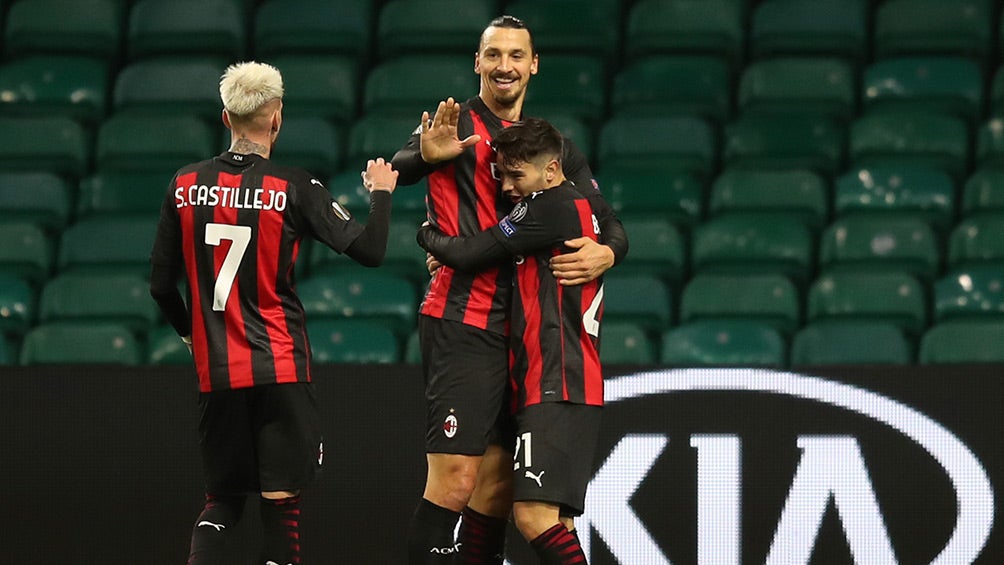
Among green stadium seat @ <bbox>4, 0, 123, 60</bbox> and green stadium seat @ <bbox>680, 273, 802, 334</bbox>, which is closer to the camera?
green stadium seat @ <bbox>680, 273, 802, 334</bbox>

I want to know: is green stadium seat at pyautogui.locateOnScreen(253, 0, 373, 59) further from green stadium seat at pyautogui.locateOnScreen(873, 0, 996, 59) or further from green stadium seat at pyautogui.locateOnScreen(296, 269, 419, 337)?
green stadium seat at pyautogui.locateOnScreen(873, 0, 996, 59)

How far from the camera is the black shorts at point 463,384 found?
15.1 ft

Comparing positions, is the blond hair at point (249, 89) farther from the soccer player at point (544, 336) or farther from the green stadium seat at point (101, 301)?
the green stadium seat at point (101, 301)

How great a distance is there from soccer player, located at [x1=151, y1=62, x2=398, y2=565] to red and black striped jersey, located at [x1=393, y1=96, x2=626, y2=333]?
138 mm

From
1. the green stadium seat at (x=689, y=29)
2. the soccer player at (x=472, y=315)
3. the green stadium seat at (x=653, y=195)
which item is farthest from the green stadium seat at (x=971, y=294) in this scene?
the soccer player at (x=472, y=315)

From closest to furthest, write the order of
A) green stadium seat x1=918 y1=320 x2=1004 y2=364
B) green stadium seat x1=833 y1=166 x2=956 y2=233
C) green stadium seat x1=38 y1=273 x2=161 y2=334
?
green stadium seat x1=918 y1=320 x2=1004 y2=364 < green stadium seat x1=38 y1=273 x2=161 y2=334 < green stadium seat x1=833 y1=166 x2=956 y2=233

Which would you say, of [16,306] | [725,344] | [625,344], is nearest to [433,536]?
[625,344]

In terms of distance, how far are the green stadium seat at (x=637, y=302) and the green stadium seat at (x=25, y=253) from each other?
284cm

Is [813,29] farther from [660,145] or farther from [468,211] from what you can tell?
[468,211]

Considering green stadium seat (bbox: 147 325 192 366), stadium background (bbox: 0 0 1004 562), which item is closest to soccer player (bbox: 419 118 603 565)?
stadium background (bbox: 0 0 1004 562)

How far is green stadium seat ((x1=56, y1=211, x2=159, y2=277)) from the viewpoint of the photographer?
7582 millimetres

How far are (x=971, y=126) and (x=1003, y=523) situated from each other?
9.89 feet

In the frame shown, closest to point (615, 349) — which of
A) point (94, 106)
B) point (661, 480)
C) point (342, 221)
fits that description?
point (661, 480)

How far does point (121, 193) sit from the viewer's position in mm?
8023
